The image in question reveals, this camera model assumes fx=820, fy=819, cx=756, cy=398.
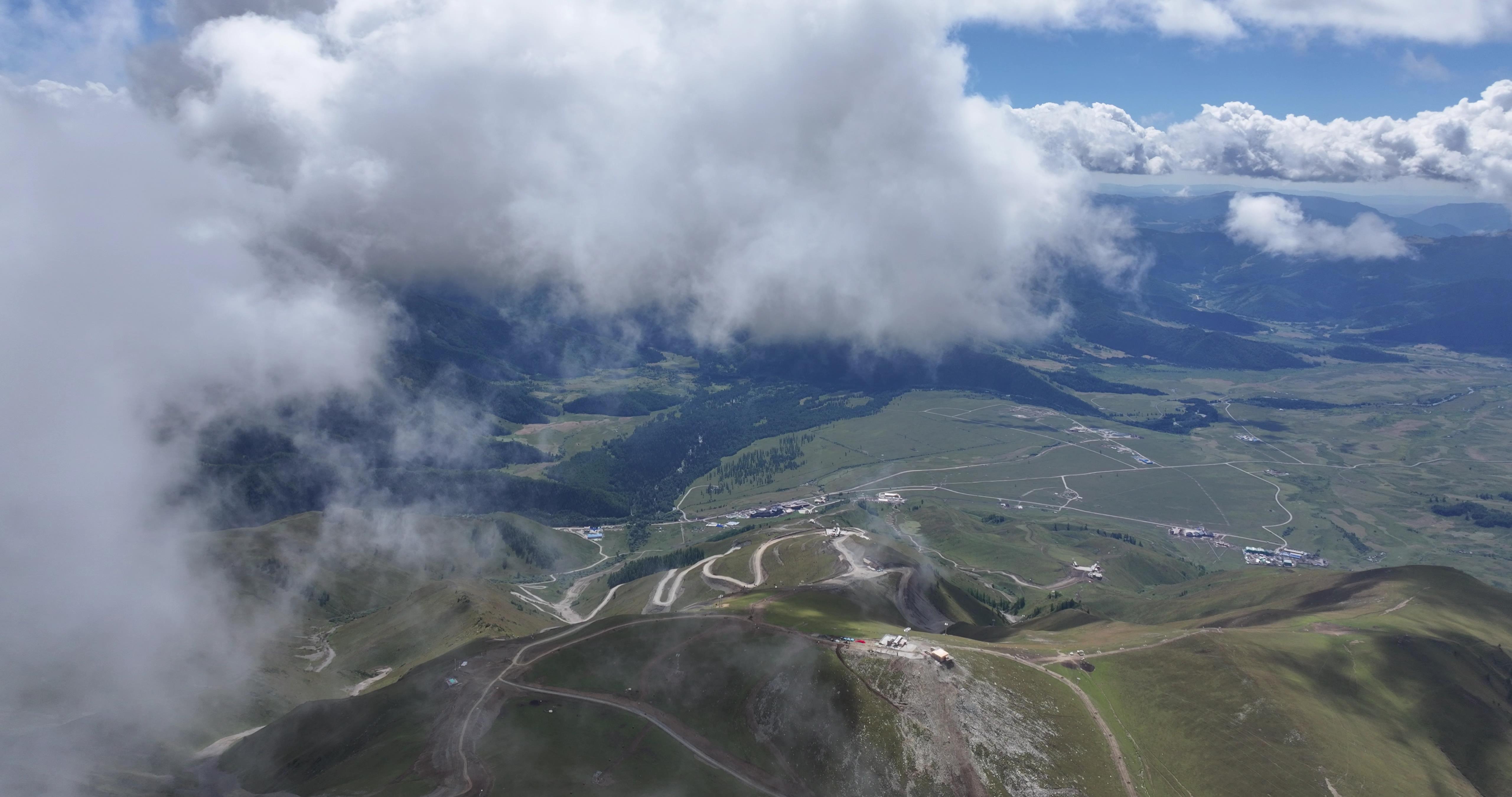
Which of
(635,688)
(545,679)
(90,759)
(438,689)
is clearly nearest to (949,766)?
(635,688)

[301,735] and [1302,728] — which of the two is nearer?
[1302,728]

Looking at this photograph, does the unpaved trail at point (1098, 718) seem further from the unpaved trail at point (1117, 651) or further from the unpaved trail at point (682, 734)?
the unpaved trail at point (682, 734)

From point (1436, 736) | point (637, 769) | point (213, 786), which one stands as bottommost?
point (1436, 736)

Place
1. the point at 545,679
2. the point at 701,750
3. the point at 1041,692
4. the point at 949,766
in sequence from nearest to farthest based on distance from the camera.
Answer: the point at 949,766
the point at 701,750
the point at 1041,692
the point at 545,679

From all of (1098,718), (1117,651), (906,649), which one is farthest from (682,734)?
(1117,651)

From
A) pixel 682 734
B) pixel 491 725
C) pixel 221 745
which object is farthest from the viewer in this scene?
pixel 221 745

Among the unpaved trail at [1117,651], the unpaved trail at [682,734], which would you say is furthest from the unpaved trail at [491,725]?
the unpaved trail at [1117,651]

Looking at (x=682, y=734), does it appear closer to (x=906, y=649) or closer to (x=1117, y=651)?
(x=906, y=649)

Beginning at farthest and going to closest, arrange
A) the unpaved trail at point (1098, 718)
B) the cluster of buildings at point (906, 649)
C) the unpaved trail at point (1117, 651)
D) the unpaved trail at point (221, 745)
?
the unpaved trail at point (221, 745) < the unpaved trail at point (1117, 651) < the cluster of buildings at point (906, 649) < the unpaved trail at point (1098, 718)

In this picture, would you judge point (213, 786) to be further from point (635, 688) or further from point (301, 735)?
point (635, 688)

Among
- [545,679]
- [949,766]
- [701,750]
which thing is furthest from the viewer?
[545,679]

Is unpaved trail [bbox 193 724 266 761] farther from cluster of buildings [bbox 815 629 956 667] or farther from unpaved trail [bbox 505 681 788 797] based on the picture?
cluster of buildings [bbox 815 629 956 667]
